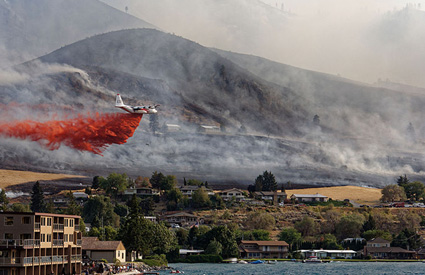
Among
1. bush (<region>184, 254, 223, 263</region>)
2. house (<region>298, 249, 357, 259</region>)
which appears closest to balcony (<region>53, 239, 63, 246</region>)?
bush (<region>184, 254, 223, 263</region>)

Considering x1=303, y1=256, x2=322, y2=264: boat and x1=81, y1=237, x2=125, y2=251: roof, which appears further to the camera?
x1=303, y1=256, x2=322, y2=264: boat

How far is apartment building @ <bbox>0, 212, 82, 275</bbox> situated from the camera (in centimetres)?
7781

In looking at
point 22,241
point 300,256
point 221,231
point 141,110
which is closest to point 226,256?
point 221,231

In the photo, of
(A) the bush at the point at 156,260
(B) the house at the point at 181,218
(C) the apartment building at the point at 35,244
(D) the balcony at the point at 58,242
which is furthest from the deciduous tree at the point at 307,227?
(D) the balcony at the point at 58,242

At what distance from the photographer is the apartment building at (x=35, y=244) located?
77.8 meters

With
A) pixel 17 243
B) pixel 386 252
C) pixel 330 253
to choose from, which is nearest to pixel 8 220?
pixel 17 243

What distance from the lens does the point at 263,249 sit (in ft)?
502

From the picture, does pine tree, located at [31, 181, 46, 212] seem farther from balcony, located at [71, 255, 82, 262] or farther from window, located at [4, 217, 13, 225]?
window, located at [4, 217, 13, 225]

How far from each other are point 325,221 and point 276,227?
40.8ft

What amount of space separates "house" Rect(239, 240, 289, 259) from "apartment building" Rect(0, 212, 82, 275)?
218 feet

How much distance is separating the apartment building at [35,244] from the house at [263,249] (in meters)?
66.5

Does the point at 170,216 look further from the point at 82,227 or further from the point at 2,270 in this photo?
the point at 2,270

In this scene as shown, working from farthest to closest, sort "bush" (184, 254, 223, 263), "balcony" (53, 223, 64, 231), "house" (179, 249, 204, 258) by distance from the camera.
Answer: "house" (179, 249, 204, 258) < "bush" (184, 254, 223, 263) < "balcony" (53, 223, 64, 231)

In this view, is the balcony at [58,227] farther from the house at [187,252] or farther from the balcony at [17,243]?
the house at [187,252]
